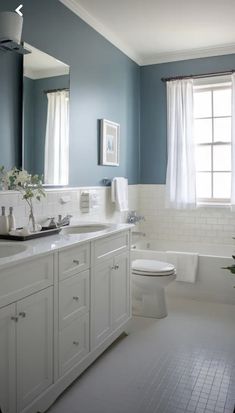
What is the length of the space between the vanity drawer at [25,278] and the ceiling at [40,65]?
4.71 feet

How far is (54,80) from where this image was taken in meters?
3.01

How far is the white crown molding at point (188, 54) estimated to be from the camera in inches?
173

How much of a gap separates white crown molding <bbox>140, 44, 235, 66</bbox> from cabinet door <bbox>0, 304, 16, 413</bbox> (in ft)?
12.6

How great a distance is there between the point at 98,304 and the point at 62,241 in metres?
0.56

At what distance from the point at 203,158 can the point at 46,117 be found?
2379mm

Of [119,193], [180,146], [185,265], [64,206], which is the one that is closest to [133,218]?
[119,193]

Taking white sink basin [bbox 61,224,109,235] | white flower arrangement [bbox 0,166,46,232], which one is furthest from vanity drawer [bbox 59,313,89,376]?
white sink basin [bbox 61,224,109,235]

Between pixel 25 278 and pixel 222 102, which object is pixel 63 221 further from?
pixel 222 102

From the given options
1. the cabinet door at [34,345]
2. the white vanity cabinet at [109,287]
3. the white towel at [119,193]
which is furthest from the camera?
the white towel at [119,193]

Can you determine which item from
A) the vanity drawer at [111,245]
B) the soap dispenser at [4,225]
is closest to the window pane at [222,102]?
the vanity drawer at [111,245]

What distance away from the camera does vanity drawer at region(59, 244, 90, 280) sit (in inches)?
83.9

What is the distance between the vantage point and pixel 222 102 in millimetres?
4551

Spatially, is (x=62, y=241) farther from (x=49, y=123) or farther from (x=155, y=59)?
(x=155, y=59)

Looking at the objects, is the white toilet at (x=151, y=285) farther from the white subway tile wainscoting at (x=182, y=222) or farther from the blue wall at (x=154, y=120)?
the blue wall at (x=154, y=120)
